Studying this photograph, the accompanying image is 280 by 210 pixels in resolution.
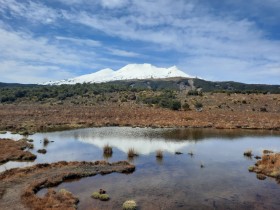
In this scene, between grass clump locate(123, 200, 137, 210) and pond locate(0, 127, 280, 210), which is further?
pond locate(0, 127, 280, 210)

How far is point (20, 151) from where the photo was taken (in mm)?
39125

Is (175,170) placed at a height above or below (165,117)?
below

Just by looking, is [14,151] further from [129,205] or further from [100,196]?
[129,205]

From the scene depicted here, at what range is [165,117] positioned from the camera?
76438mm

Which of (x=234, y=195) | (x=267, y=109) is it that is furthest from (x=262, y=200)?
(x=267, y=109)

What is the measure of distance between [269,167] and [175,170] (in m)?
8.91

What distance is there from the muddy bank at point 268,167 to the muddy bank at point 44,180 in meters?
11.6

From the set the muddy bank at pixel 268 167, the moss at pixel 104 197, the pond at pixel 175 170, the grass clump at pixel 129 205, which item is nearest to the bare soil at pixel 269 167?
the muddy bank at pixel 268 167

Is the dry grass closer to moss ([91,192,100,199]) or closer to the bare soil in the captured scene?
the bare soil

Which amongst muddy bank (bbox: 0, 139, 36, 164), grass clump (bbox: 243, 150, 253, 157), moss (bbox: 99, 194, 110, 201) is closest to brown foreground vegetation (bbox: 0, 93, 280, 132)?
muddy bank (bbox: 0, 139, 36, 164)

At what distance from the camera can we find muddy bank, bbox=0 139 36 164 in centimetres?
3659

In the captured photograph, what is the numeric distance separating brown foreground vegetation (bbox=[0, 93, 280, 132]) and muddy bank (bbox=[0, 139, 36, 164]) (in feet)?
51.7

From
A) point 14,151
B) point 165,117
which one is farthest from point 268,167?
point 165,117

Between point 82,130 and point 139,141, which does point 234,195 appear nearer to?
point 139,141
